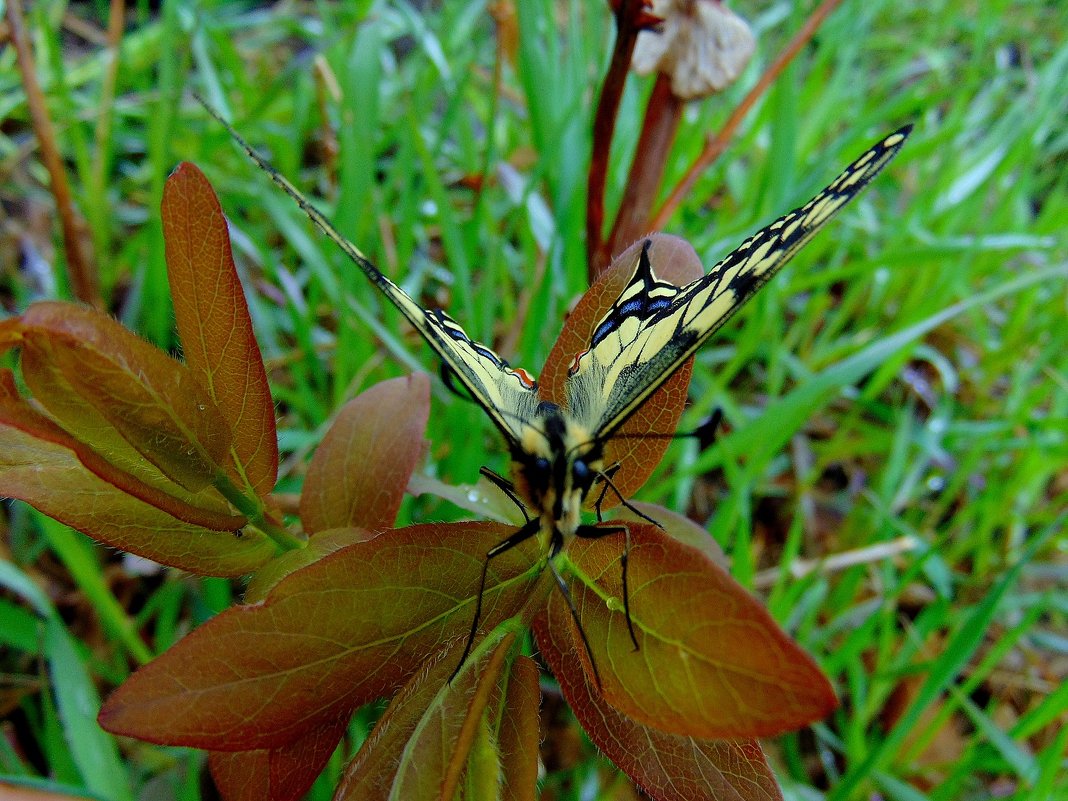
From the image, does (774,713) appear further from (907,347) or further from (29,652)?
(907,347)

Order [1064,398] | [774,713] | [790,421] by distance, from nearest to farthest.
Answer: [774,713] < [790,421] < [1064,398]

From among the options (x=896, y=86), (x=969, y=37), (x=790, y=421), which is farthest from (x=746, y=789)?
(x=969, y=37)

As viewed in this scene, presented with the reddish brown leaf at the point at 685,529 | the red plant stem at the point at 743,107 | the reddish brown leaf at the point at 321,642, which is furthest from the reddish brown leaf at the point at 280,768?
the red plant stem at the point at 743,107

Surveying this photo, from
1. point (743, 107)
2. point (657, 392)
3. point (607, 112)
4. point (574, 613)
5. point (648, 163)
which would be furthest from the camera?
point (743, 107)

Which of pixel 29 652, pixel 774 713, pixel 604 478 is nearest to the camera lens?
pixel 774 713

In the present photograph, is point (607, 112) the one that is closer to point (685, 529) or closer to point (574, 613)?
point (685, 529)

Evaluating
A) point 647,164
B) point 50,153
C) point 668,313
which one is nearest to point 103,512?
point 668,313
